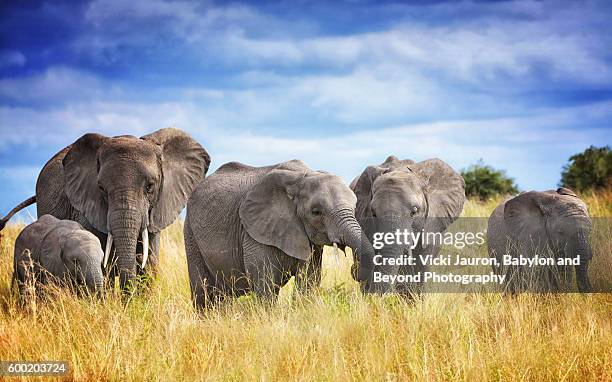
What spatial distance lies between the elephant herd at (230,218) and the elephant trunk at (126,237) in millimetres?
14

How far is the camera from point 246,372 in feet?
25.2

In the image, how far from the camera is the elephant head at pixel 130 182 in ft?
34.9

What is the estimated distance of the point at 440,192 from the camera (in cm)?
1141

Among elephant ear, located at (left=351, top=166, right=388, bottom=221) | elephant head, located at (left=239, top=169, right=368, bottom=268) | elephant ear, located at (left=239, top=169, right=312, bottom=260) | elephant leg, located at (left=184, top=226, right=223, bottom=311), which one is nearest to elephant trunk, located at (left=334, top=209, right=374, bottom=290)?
elephant head, located at (left=239, top=169, right=368, bottom=268)

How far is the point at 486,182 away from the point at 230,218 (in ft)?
76.4

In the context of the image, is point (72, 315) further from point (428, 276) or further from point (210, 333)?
point (428, 276)

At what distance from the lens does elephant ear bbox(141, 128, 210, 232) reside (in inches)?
445

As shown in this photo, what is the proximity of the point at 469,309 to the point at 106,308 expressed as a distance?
4415mm

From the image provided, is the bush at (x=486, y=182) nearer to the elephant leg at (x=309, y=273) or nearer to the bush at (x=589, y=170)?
the bush at (x=589, y=170)

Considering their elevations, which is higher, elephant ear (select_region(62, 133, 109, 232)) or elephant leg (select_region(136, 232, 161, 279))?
elephant ear (select_region(62, 133, 109, 232))

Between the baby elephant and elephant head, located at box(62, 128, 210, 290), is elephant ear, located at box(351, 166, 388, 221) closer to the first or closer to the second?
elephant head, located at box(62, 128, 210, 290)

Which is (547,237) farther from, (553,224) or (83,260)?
(83,260)

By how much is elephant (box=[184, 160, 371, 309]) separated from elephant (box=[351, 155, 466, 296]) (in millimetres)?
630

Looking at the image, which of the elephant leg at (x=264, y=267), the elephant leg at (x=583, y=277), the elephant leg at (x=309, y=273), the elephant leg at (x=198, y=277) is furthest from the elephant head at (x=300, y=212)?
the elephant leg at (x=583, y=277)
